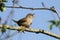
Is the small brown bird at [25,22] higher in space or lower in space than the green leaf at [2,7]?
lower

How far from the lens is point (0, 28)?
2309mm

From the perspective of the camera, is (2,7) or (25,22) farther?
(25,22)

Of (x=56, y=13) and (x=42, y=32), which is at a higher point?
(x=56, y=13)

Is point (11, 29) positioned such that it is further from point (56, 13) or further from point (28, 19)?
point (28, 19)

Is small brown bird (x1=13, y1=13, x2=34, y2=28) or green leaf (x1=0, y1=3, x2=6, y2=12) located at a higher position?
green leaf (x1=0, y1=3, x2=6, y2=12)

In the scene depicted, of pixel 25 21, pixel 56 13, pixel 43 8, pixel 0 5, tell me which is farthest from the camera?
pixel 25 21

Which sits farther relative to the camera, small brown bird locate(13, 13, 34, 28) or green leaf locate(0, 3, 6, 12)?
small brown bird locate(13, 13, 34, 28)

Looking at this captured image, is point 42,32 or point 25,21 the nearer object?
point 42,32

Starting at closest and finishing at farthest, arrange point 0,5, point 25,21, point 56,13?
point 56,13, point 0,5, point 25,21

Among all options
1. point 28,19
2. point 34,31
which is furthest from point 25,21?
point 34,31

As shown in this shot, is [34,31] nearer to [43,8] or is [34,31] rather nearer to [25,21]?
[43,8]

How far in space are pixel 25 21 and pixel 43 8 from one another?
4994 mm

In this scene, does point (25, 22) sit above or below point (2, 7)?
below

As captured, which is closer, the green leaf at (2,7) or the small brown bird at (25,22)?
the green leaf at (2,7)
